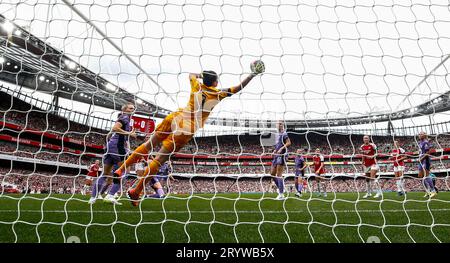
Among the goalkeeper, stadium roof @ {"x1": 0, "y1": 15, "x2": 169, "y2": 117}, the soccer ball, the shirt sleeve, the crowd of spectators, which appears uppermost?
stadium roof @ {"x1": 0, "y1": 15, "x2": 169, "y2": 117}

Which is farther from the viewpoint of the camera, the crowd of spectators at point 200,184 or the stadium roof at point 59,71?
the crowd of spectators at point 200,184

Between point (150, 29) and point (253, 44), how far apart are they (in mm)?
1315

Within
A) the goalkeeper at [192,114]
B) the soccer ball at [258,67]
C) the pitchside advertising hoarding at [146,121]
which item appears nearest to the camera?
the soccer ball at [258,67]

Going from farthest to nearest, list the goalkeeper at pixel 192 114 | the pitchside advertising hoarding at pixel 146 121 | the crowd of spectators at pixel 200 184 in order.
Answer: the crowd of spectators at pixel 200 184 < the pitchside advertising hoarding at pixel 146 121 < the goalkeeper at pixel 192 114

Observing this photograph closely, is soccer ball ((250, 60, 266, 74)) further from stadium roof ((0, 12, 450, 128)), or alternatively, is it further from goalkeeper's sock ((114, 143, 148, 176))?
goalkeeper's sock ((114, 143, 148, 176))

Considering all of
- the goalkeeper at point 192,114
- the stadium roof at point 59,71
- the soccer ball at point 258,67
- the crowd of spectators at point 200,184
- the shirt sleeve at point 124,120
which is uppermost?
the stadium roof at point 59,71

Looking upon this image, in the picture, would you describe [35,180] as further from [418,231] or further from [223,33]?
[418,231]

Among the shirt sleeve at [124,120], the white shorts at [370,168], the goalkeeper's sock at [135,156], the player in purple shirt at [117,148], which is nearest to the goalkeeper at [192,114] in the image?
the goalkeeper's sock at [135,156]

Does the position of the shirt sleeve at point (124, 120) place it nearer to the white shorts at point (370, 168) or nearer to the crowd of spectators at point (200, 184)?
the white shorts at point (370, 168)

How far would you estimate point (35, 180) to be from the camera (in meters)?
18.0

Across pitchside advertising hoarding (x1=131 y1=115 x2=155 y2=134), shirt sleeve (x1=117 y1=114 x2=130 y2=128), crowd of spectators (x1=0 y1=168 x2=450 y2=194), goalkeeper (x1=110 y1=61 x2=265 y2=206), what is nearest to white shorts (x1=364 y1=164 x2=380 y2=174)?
goalkeeper (x1=110 y1=61 x2=265 y2=206)

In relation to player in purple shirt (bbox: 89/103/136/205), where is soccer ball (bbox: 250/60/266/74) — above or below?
above

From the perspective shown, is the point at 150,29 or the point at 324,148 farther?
the point at 324,148
